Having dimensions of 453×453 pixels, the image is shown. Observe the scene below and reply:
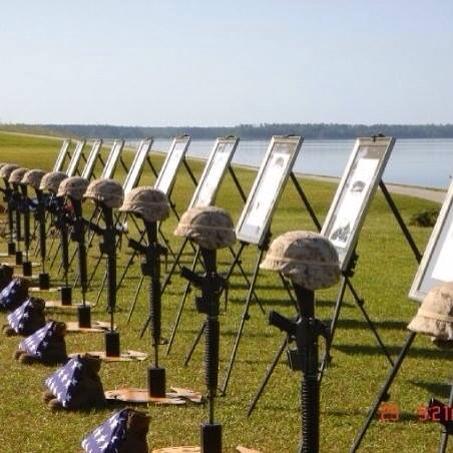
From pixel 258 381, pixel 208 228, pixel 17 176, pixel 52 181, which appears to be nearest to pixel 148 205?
pixel 208 228

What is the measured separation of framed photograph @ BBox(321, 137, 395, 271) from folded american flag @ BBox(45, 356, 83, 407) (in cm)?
219

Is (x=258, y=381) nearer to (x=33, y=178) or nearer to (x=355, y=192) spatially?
(x=355, y=192)

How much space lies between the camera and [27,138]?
81.9 m

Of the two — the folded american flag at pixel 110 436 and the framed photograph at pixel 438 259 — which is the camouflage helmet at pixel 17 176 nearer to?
the folded american flag at pixel 110 436

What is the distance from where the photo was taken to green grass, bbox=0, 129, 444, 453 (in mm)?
7578

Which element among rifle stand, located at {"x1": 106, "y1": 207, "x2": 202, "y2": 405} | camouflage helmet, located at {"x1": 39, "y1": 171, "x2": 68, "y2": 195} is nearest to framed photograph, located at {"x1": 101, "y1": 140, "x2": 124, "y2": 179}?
camouflage helmet, located at {"x1": 39, "y1": 171, "x2": 68, "y2": 195}

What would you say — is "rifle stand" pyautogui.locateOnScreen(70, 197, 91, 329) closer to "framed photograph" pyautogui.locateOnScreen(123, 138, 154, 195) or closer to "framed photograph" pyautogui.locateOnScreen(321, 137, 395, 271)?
"framed photograph" pyautogui.locateOnScreen(321, 137, 395, 271)

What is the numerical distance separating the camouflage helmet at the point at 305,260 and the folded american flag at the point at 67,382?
10.3 ft

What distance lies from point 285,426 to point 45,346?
3069mm

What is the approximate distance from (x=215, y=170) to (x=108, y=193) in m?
2.62

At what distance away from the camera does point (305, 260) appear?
5.44 metres

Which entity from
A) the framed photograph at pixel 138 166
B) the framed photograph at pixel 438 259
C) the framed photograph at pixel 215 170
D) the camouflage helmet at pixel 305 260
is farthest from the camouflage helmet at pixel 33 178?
the camouflage helmet at pixel 305 260

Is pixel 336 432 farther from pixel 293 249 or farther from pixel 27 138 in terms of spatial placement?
pixel 27 138

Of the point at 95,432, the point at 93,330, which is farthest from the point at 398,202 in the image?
the point at 95,432
